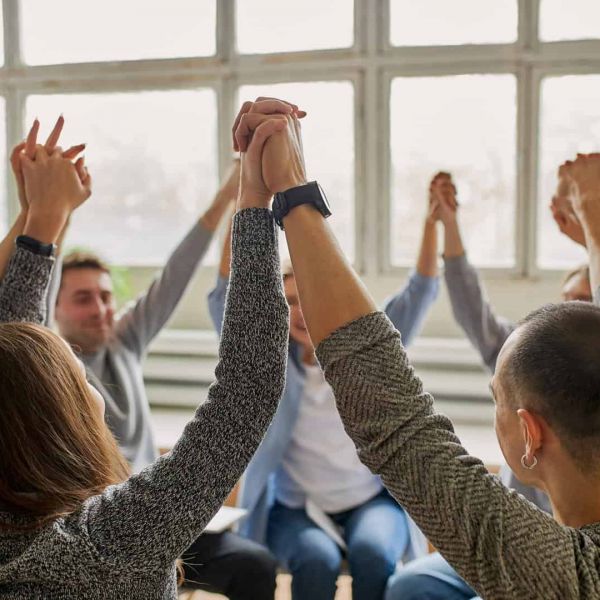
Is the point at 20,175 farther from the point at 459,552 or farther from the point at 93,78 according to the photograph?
the point at 93,78

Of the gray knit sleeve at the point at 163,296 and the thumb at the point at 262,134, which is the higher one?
the thumb at the point at 262,134

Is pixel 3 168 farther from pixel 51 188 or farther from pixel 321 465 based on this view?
pixel 51 188

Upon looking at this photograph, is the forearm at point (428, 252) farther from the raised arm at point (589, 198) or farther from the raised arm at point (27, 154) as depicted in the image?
the raised arm at point (27, 154)

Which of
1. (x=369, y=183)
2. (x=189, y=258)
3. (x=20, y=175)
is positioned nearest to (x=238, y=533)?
(x=189, y=258)

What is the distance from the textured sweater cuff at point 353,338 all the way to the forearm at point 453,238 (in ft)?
4.65

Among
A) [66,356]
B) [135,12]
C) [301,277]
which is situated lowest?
[66,356]

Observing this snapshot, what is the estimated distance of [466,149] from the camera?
3.62 m

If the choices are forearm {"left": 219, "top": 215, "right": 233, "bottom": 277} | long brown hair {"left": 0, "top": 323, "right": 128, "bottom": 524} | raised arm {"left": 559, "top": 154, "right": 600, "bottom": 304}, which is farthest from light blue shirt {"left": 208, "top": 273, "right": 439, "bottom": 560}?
long brown hair {"left": 0, "top": 323, "right": 128, "bottom": 524}

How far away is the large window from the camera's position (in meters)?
3.49

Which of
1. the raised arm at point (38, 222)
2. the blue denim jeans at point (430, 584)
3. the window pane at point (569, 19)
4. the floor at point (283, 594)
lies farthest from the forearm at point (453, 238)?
the window pane at point (569, 19)

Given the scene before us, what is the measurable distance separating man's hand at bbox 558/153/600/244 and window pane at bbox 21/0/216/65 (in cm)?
283

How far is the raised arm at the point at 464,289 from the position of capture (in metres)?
2.24

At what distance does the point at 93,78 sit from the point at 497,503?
367 cm

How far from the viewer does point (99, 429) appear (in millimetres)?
1065
